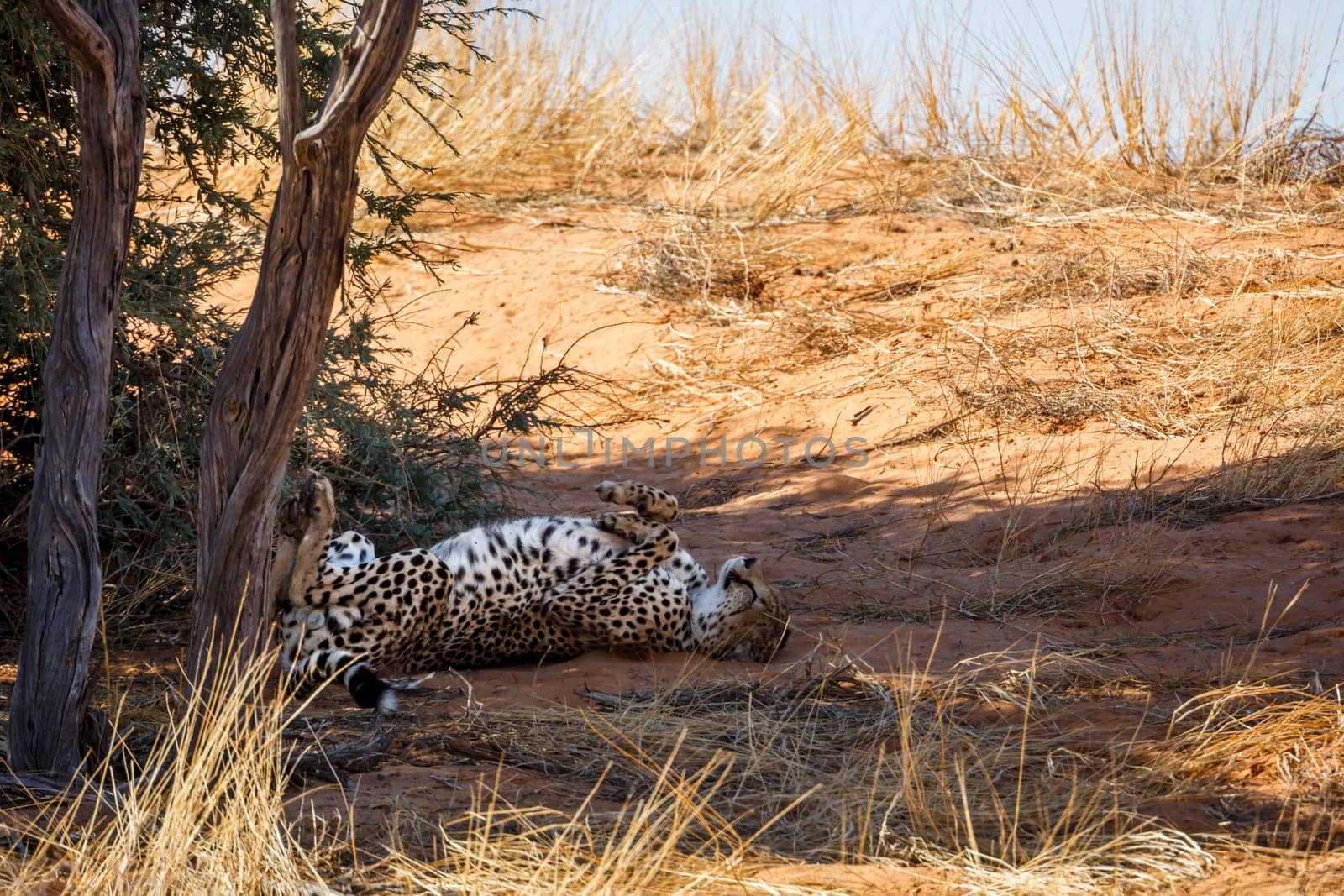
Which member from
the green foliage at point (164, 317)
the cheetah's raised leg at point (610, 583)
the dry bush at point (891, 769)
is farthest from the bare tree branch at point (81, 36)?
the cheetah's raised leg at point (610, 583)

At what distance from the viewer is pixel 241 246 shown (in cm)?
461

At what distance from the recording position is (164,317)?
4.18m

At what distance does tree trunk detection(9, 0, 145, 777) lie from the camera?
2746 mm

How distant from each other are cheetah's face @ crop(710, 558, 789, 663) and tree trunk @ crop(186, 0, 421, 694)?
71.2 inches

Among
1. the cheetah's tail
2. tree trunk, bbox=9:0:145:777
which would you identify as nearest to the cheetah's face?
the cheetah's tail

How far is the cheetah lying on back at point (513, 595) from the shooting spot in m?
3.99

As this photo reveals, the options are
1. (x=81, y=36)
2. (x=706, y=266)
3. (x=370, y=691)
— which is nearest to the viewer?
(x=81, y=36)

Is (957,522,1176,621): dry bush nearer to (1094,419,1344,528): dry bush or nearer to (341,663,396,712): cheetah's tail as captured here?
(1094,419,1344,528): dry bush

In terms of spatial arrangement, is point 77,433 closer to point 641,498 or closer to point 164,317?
point 164,317

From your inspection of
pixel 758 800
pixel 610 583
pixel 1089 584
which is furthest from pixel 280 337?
pixel 1089 584

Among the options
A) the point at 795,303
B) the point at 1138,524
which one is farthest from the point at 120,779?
the point at 795,303

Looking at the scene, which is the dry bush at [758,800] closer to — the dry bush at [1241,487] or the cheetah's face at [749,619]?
the cheetah's face at [749,619]

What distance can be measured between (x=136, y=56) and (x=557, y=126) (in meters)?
8.81

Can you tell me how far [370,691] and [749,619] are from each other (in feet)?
4.55
